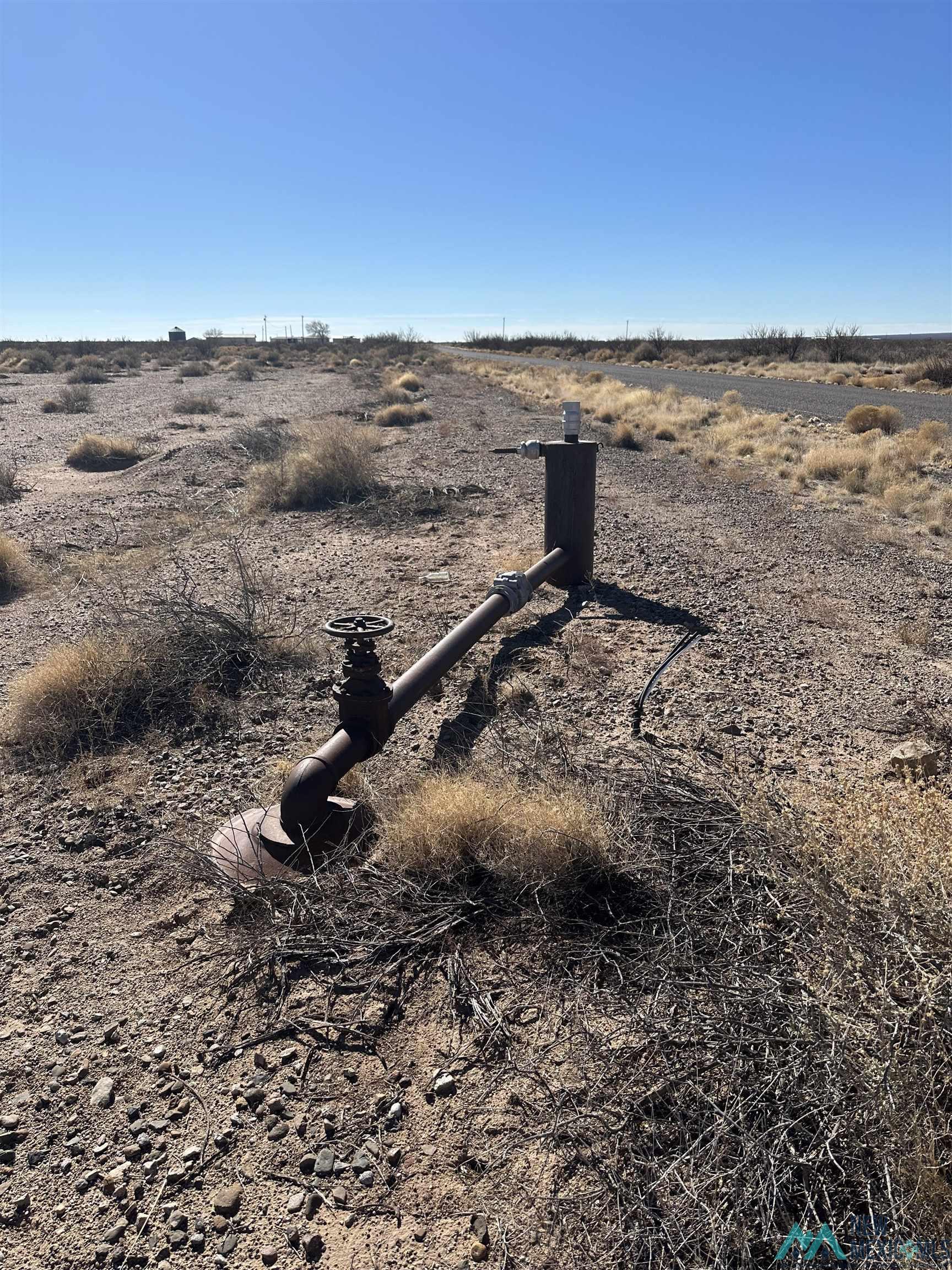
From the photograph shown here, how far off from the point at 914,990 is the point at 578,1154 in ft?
3.01

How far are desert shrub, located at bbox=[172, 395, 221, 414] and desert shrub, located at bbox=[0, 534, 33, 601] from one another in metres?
14.1

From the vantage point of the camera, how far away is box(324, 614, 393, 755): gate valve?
3.21 metres

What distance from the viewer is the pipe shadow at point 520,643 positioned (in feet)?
13.0

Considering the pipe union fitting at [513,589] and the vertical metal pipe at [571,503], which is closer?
the pipe union fitting at [513,589]

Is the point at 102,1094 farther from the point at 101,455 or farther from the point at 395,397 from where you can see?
the point at 395,397

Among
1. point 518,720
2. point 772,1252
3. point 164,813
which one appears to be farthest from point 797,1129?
point 164,813

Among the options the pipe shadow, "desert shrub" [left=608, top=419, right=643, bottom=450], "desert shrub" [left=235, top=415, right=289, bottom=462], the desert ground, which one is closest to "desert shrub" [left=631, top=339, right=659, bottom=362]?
"desert shrub" [left=608, top=419, right=643, bottom=450]

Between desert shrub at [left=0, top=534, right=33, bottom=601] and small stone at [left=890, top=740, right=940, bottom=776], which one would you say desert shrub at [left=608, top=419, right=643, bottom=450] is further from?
small stone at [left=890, top=740, right=940, bottom=776]

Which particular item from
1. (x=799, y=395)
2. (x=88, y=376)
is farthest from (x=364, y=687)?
(x=88, y=376)

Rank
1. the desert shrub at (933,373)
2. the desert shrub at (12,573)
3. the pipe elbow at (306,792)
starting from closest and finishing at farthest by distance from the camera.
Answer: the pipe elbow at (306,792) → the desert shrub at (12,573) → the desert shrub at (933,373)

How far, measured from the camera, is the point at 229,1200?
75.3 inches

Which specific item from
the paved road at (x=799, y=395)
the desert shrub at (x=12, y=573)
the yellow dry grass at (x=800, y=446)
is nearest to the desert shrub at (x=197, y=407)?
the yellow dry grass at (x=800, y=446)

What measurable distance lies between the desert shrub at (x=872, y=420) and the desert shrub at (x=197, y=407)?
47.7 ft

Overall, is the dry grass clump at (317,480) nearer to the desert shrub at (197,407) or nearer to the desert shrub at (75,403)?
the desert shrub at (197,407)
